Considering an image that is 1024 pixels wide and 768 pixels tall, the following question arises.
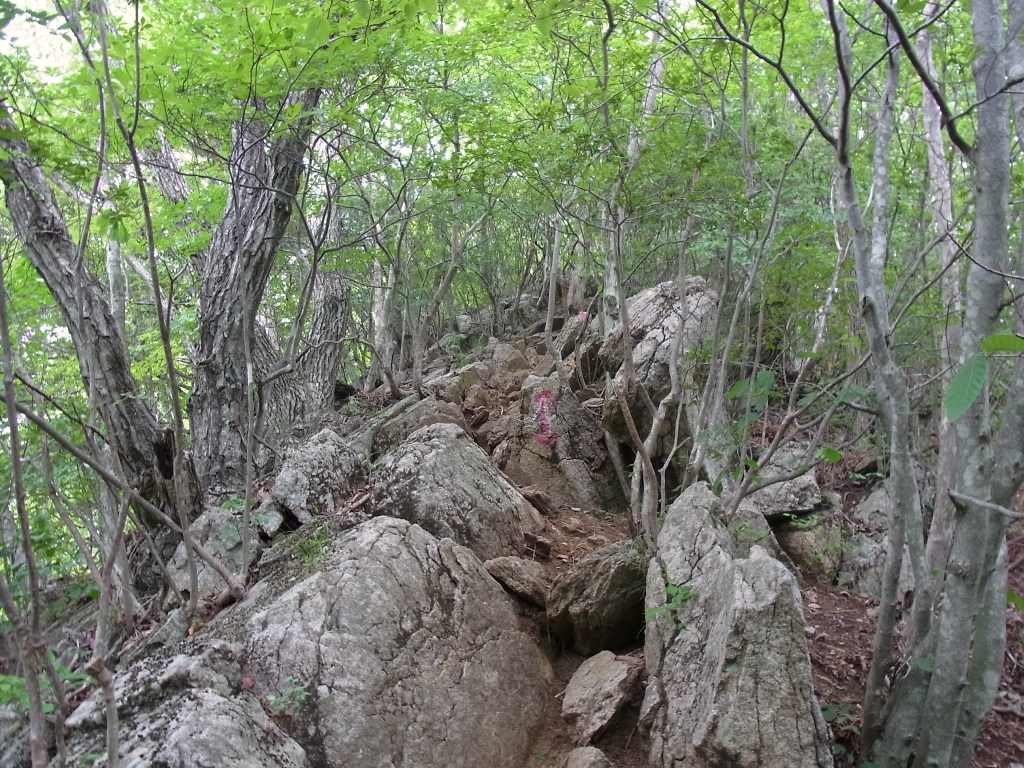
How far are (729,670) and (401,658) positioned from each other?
170 cm

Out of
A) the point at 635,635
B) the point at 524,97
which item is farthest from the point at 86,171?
the point at 524,97

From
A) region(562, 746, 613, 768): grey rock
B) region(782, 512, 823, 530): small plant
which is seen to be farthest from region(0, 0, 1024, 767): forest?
region(562, 746, 613, 768): grey rock

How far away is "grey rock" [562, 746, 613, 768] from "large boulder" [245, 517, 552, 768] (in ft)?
1.09

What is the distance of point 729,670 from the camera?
328cm

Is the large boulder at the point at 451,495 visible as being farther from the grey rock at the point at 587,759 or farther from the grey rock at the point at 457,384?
the grey rock at the point at 457,384

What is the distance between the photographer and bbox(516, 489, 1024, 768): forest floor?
3.75 meters

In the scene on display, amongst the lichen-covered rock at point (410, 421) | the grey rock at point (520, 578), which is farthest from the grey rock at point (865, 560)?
the lichen-covered rock at point (410, 421)

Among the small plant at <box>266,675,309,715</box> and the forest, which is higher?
the forest

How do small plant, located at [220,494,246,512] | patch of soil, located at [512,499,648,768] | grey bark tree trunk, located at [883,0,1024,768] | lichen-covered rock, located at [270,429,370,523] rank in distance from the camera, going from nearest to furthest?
1. grey bark tree trunk, located at [883,0,1024,768]
2. patch of soil, located at [512,499,648,768]
3. small plant, located at [220,494,246,512]
4. lichen-covered rock, located at [270,429,370,523]

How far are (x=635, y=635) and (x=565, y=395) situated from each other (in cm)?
381

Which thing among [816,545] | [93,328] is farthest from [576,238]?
[93,328]

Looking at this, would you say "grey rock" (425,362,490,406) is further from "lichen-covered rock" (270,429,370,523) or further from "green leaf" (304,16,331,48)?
"green leaf" (304,16,331,48)

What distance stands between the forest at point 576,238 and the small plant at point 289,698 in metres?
0.91

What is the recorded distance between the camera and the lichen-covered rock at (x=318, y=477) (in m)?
5.29
